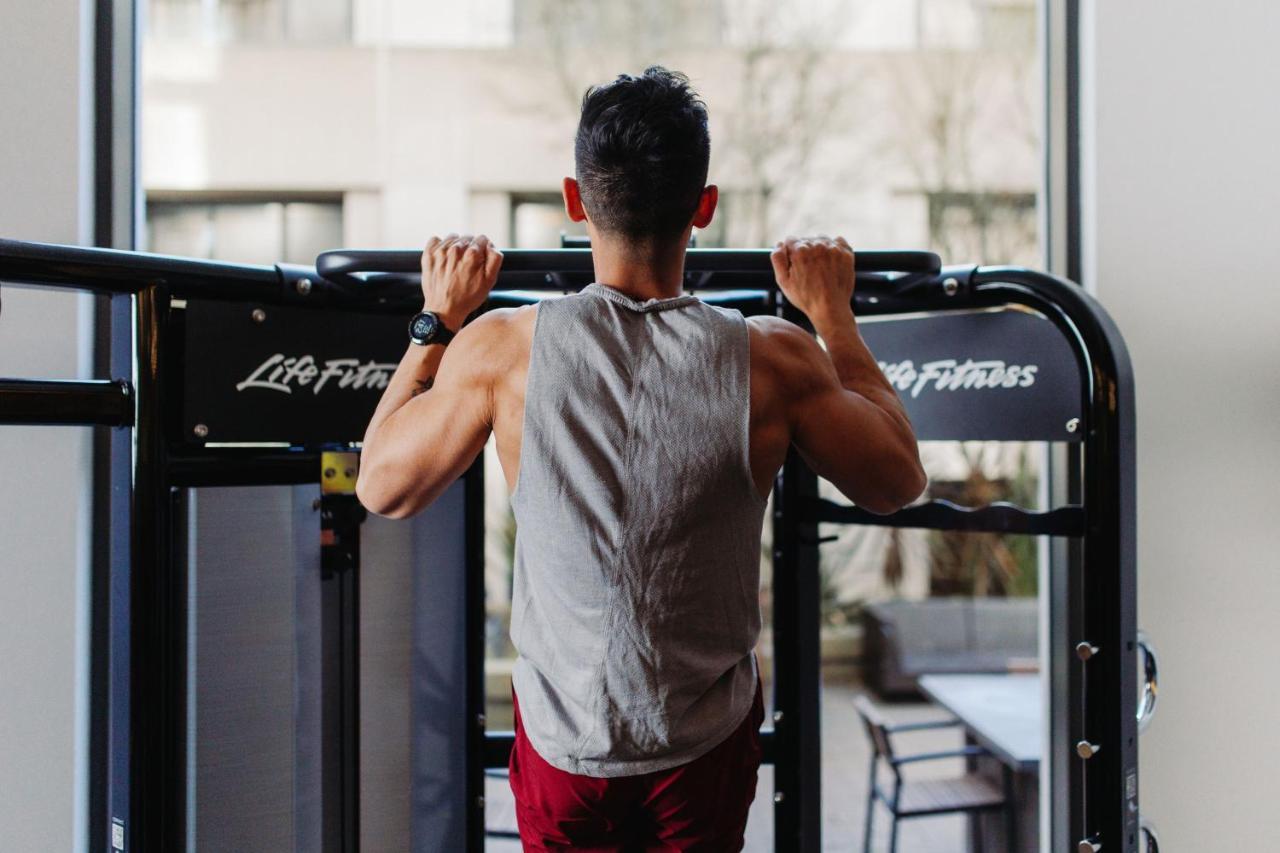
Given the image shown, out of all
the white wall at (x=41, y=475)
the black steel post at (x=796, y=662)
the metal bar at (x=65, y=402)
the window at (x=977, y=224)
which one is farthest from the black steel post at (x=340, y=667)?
the window at (x=977, y=224)

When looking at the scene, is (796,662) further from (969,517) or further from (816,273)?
(816,273)

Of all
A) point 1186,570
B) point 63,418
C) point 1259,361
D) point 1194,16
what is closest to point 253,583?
point 63,418

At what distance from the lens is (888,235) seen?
4.00 metres

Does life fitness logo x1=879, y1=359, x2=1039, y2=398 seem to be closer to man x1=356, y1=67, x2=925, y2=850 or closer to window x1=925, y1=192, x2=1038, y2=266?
man x1=356, y1=67, x2=925, y2=850

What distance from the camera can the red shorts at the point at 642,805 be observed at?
1.11 metres

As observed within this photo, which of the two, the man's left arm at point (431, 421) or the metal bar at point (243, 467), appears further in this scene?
the metal bar at point (243, 467)

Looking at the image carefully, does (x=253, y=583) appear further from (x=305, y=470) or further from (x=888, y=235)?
(x=888, y=235)

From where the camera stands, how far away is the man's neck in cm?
111

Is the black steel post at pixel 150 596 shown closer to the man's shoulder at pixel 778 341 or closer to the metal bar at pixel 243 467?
the metal bar at pixel 243 467

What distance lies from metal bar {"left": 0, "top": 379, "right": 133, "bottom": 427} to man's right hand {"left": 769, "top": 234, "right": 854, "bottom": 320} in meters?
0.91

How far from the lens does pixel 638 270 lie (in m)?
1.11

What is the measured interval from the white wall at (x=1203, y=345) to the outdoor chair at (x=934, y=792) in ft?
2.87

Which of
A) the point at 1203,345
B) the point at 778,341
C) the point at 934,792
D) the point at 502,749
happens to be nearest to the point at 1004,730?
the point at 934,792

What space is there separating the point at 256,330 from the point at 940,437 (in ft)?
3.60
